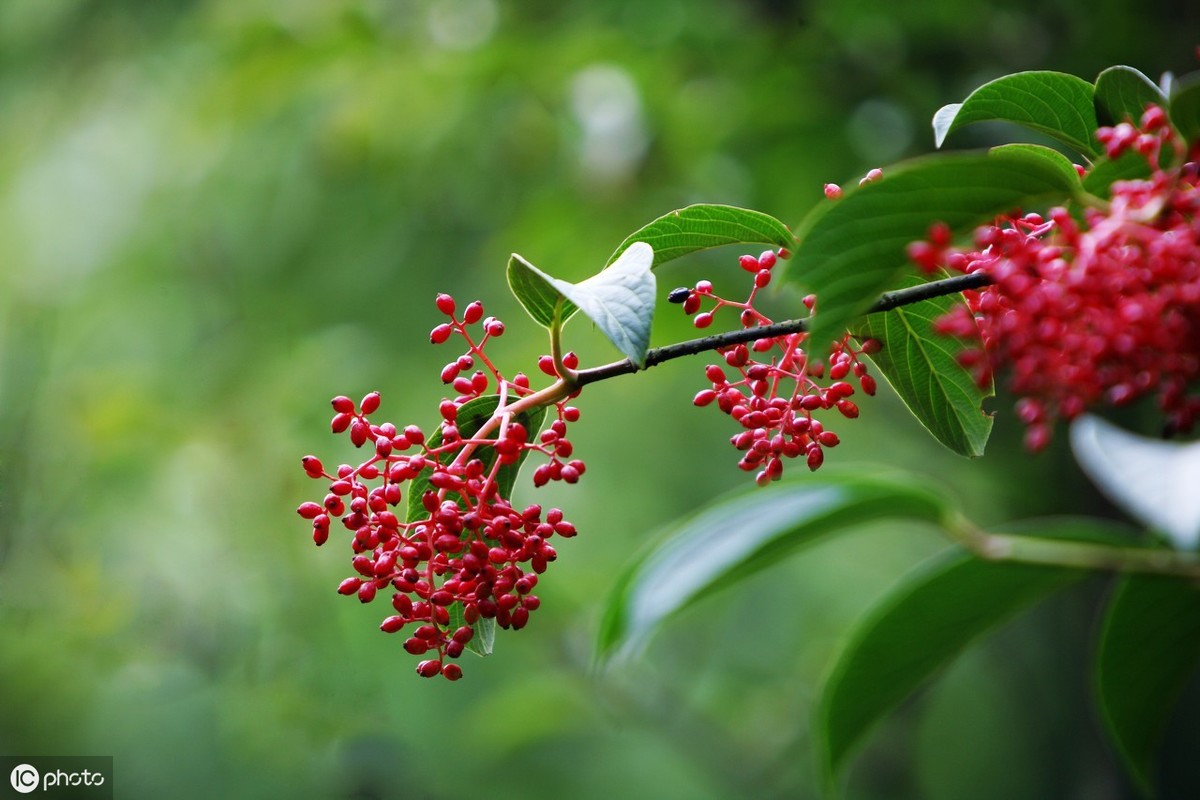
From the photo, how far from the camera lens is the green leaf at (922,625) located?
742 millimetres

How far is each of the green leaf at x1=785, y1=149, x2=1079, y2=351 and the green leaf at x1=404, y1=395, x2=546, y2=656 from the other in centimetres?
31

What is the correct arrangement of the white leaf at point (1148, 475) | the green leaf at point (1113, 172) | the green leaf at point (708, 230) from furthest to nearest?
the green leaf at point (708, 230), the green leaf at point (1113, 172), the white leaf at point (1148, 475)

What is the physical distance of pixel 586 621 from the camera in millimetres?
2719

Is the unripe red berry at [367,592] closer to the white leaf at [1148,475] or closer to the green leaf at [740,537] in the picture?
the green leaf at [740,537]

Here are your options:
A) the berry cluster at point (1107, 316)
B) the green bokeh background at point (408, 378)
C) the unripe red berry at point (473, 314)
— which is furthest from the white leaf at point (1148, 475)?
the green bokeh background at point (408, 378)

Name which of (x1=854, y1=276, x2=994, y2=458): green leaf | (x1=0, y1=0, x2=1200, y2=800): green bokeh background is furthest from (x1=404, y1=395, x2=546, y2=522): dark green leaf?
(x1=0, y1=0, x2=1200, y2=800): green bokeh background

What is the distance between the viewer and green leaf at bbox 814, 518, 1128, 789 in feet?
2.43

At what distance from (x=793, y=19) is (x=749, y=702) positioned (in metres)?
1.81

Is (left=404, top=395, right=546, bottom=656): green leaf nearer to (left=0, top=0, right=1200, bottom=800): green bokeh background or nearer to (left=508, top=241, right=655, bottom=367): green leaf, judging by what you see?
(left=508, top=241, right=655, bottom=367): green leaf

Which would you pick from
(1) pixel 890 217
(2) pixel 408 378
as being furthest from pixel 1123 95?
(2) pixel 408 378

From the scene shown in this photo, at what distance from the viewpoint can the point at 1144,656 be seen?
0.73 m

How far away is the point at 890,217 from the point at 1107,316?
0.14 metres

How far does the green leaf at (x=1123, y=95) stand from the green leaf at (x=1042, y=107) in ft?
0.06

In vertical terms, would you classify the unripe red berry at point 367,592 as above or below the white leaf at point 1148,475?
above
